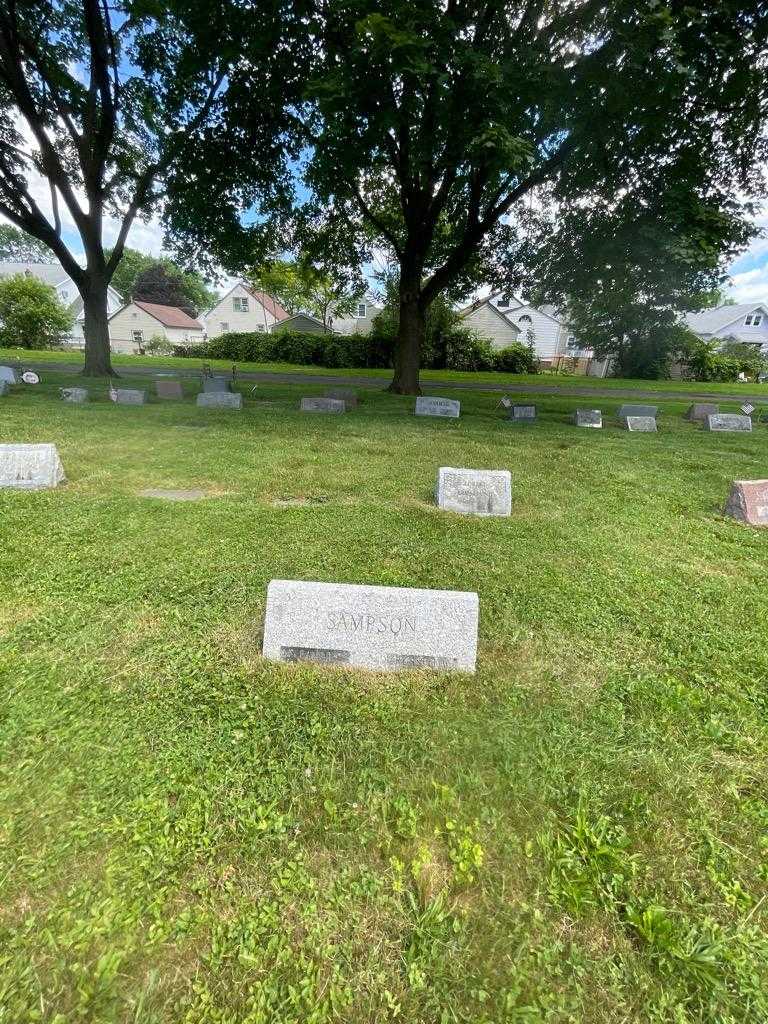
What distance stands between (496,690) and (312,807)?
1.17 metres

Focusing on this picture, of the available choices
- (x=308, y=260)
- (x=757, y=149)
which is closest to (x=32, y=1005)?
(x=757, y=149)

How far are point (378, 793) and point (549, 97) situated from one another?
11435 millimetres

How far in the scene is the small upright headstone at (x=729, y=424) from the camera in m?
12.3

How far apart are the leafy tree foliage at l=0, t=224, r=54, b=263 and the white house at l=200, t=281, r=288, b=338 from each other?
3204 cm

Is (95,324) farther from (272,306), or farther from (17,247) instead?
(17,247)

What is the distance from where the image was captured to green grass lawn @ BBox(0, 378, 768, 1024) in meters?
1.32

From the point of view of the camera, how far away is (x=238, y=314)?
49.7 meters

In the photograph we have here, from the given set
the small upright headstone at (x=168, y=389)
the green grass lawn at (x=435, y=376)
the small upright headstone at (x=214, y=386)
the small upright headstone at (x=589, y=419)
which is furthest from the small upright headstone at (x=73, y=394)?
the green grass lawn at (x=435, y=376)

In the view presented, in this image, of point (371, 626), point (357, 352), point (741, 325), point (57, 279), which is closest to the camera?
point (371, 626)

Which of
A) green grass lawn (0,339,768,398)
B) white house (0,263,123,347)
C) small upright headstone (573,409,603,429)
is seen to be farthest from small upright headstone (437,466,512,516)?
white house (0,263,123,347)

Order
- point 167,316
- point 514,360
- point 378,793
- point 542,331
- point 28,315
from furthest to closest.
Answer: point 167,316 → point 542,331 → point 514,360 → point 28,315 → point 378,793

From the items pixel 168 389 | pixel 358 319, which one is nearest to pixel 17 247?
pixel 358 319

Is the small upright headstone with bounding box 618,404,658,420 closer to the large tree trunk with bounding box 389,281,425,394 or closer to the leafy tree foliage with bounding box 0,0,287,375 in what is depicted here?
the large tree trunk with bounding box 389,281,425,394

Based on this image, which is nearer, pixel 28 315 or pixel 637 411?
pixel 637 411
